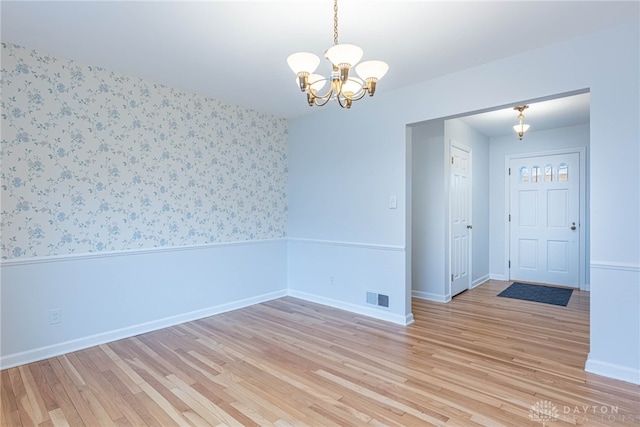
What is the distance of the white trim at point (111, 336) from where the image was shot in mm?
2693

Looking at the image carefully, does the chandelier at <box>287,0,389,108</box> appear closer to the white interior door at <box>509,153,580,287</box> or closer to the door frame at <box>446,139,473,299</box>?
the door frame at <box>446,139,473,299</box>

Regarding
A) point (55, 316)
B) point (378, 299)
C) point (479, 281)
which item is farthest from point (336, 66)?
point (479, 281)

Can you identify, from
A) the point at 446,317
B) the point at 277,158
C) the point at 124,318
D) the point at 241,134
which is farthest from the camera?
the point at 277,158

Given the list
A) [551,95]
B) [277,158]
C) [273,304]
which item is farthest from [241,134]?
[551,95]

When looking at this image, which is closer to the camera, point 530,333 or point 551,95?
point 551,95

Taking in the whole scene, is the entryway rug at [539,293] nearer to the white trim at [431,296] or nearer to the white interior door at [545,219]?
the white interior door at [545,219]

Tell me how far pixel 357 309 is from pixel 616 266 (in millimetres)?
2430

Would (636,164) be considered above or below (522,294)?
above

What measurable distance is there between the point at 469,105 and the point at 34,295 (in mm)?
4051

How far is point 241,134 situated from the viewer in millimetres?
4289

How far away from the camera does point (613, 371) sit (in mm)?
2414

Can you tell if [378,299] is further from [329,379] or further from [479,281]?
[479,281]

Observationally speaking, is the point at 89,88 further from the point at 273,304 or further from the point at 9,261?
the point at 273,304

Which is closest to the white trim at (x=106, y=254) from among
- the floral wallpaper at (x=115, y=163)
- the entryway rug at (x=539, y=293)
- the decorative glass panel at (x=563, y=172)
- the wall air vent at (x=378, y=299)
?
the floral wallpaper at (x=115, y=163)
